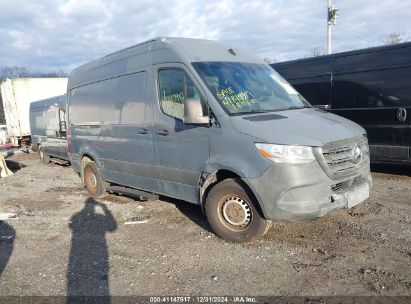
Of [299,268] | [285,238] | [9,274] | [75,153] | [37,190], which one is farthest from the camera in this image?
[37,190]

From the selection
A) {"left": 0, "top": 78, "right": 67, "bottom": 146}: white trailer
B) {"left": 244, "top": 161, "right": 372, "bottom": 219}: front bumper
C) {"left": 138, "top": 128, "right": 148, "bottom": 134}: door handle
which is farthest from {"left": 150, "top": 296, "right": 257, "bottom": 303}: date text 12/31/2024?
{"left": 0, "top": 78, "right": 67, "bottom": 146}: white trailer

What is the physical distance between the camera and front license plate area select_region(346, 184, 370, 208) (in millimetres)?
4375

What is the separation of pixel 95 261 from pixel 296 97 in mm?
3419

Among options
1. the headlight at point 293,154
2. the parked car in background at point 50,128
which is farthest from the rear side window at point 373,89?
the parked car in background at point 50,128

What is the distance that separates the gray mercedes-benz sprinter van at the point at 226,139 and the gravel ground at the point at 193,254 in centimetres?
50

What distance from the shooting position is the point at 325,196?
4.17 meters

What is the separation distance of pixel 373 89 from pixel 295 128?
4.01 meters

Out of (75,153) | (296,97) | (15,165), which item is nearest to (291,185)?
(296,97)

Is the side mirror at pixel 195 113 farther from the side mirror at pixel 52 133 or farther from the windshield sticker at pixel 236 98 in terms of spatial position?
the side mirror at pixel 52 133

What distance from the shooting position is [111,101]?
6586 mm

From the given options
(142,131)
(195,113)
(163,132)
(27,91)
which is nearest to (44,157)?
(27,91)

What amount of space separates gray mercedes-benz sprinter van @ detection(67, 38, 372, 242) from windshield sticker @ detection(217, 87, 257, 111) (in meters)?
0.01

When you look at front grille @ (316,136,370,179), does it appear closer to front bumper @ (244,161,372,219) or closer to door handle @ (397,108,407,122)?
front bumper @ (244,161,372,219)

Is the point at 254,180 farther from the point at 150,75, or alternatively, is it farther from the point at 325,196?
the point at 150,75
